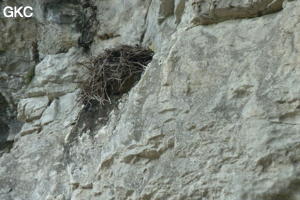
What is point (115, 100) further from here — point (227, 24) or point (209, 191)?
point (209, 191)

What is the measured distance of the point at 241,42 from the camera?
7.52ft

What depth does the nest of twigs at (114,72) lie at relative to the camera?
9.68 feet

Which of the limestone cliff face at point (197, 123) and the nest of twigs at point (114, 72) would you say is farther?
the nest of twigs at point (114, 72)

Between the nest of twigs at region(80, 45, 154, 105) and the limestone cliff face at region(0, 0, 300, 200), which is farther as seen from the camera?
the nest of twigs at region(80, 45, 154, 105)

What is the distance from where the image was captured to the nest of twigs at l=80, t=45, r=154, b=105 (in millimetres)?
2951

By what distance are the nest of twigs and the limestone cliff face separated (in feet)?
0.31

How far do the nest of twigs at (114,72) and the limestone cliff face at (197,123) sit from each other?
0.09 metres

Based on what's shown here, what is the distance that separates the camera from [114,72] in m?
2.98

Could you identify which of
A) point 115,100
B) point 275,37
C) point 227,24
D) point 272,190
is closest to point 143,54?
point 115,100

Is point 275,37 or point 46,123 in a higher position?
point 275,37

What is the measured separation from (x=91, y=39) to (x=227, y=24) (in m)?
1.65

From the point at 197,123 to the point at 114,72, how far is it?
2.93 ft

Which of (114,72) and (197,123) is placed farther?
(114,72)

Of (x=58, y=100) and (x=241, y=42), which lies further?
(x=58, y=100)
